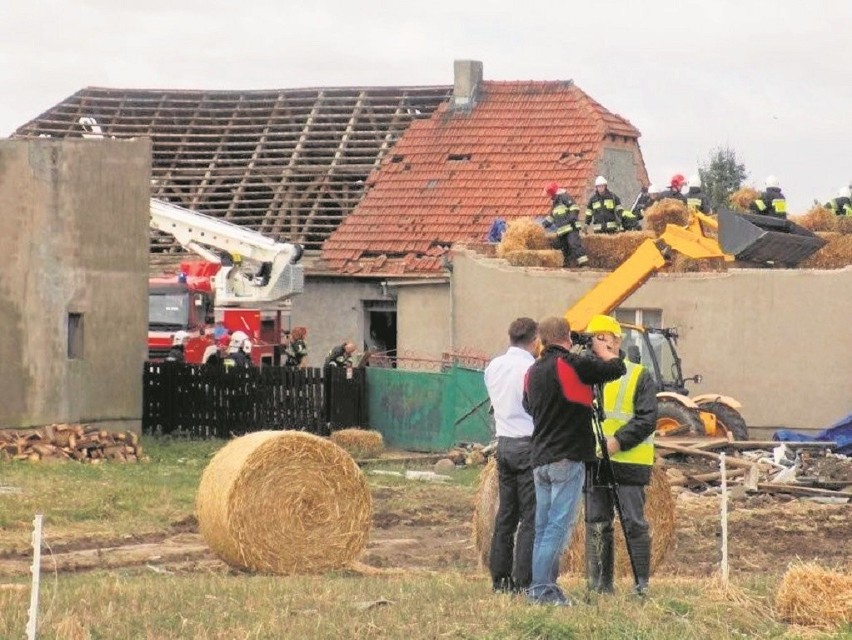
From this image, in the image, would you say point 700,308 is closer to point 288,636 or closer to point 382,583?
point 382,583

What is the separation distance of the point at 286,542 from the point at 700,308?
1654 centimetres

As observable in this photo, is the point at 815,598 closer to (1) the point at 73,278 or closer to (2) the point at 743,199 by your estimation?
(1) the point at 73,278

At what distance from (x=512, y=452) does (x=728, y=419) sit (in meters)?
14.8

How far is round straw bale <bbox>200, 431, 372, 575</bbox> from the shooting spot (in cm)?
1559

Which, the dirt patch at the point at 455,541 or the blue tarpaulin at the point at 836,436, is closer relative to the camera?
the dirt patch at the point at 455,541

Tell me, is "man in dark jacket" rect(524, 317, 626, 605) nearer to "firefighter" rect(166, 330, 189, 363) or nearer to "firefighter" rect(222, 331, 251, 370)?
"firefighter" rect(222, 331, 251, 370)

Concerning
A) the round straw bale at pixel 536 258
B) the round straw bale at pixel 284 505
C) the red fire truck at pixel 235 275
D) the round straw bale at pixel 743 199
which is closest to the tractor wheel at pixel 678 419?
the round straw bale at pixel 536 258

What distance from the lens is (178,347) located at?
116ft

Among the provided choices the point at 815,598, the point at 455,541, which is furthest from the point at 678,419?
the point at 815,598

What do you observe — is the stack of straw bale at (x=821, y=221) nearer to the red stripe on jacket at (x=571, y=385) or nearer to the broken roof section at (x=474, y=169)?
the broken roof section at (x=474, y=169)

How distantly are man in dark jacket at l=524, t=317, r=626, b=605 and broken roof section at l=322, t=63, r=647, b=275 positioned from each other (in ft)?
85.5

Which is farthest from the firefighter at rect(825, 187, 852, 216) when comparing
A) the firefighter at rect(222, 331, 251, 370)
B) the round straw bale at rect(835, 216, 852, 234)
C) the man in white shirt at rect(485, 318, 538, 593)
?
the man in white shirt at rect(485, 318, 538, 593)

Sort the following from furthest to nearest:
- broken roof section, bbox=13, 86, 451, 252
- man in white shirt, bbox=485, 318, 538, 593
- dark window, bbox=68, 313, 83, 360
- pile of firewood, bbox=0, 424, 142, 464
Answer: broken roof section, bbox=13, 86, 451, 252 → dark window, bbox=68, 313, 83, 360 → pile of firewood, bbox=0, 424, 142, 464 → man in white shirt, bbox=485, 318, 538, 593

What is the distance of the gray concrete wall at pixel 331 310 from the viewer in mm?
39625
